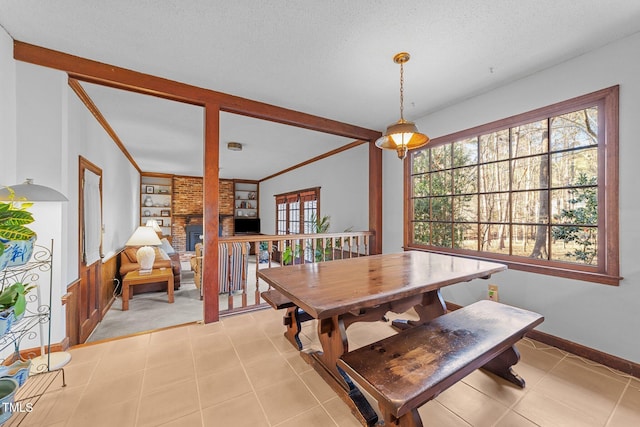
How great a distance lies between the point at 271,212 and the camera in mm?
8469

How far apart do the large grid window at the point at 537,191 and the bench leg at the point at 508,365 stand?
101cm

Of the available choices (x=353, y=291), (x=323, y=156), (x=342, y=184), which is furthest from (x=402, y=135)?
(x=323, y=156)

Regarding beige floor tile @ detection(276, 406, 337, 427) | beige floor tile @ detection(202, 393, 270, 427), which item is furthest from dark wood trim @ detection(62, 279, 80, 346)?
beige floor tile @ detection(276, 406, 337, 427)

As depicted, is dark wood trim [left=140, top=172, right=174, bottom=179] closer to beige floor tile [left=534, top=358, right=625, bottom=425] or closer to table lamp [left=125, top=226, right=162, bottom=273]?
table lamp [left=125, top=226, right=162, bottom=273]

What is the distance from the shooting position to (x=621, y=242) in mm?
1947

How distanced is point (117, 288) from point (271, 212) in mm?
4676

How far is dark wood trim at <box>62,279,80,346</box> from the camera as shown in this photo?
2250 mm

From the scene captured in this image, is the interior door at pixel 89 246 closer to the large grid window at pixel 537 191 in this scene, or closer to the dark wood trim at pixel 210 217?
the dark wood trim at pixel 210 217

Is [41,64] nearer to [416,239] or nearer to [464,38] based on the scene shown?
[464,38]

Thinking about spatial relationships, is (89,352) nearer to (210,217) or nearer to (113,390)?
(113,390)

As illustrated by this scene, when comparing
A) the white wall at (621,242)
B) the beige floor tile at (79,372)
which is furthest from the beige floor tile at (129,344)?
the white wall at (621,242)

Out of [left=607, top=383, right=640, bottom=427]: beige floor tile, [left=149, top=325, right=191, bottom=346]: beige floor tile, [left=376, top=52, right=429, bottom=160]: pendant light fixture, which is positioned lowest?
[left=607, top=383, right=640, bottom=427]: beige floor tile

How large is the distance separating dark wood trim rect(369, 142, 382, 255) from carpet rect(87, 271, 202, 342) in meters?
2.72

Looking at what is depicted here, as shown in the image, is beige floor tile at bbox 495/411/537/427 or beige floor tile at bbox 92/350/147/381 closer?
beige floor tile at bbox 495/411/537/427
